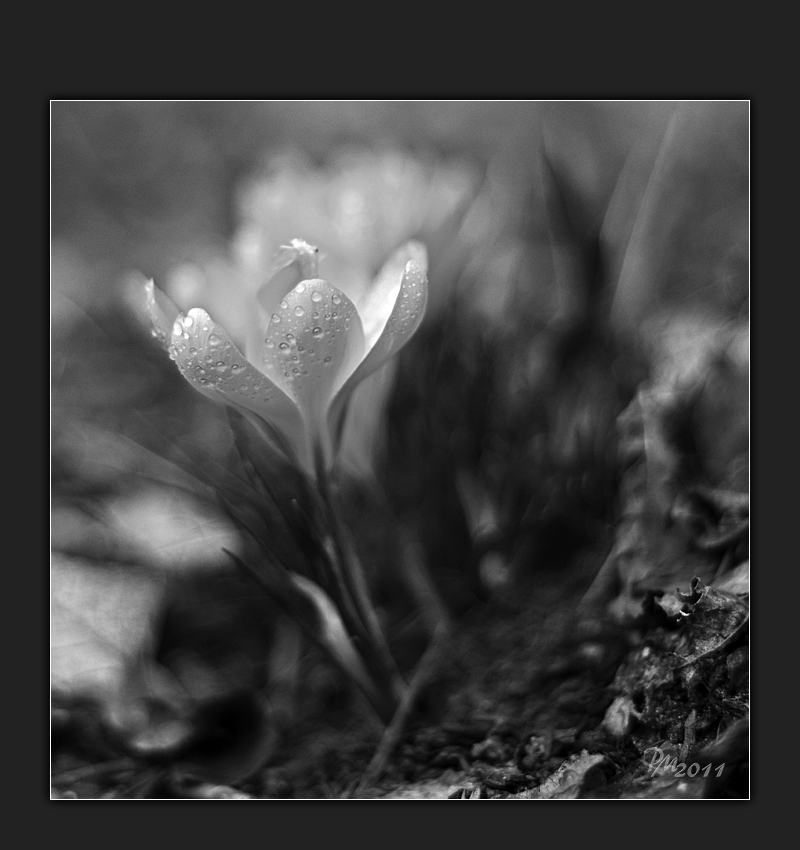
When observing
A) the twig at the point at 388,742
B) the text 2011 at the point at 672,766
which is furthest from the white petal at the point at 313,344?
the text 2011 at the point at 672,766

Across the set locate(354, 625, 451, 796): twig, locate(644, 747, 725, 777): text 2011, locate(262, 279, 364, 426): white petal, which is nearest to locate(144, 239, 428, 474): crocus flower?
locate(262, 279, 364, 426): white petal

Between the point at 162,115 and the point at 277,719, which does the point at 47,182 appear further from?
the point at 277,719

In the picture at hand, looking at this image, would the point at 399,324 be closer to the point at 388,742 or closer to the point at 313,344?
the point at 313,344

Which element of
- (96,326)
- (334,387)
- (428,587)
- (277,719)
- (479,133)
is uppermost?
(479,133)

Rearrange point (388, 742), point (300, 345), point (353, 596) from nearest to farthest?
1. point (300, 345)
2. point (353, 596)
3. point (388, 742)

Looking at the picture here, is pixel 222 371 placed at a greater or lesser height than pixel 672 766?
greater

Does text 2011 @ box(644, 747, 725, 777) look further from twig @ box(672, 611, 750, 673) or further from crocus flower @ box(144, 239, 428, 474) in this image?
crocus flower @ box(144, 239, 428, 474)

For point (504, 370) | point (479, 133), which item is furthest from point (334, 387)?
point (479, 133)

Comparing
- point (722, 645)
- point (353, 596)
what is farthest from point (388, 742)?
point (722, 645)

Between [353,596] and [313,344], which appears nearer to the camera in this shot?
[313,344]
